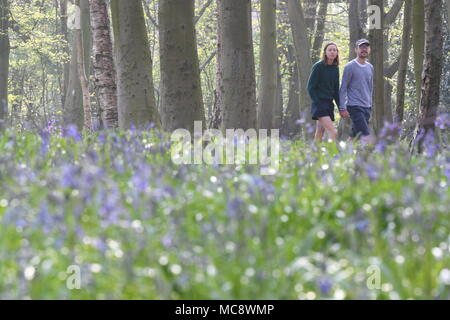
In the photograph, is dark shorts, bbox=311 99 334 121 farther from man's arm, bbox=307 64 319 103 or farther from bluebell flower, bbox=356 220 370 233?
bluebell flower, bbox=356 220 370 233

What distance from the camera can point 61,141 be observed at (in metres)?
7.58

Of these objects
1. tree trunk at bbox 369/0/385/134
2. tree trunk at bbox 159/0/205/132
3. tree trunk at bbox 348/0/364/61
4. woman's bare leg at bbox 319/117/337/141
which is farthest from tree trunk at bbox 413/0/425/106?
tree trunk at bbox 348/0/364/61

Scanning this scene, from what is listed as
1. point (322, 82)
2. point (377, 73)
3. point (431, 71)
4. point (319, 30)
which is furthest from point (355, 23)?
point (431, 71)

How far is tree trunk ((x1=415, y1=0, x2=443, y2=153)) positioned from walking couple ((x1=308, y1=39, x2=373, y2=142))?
1323 millimetres

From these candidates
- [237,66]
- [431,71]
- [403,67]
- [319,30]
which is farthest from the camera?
[319,30]

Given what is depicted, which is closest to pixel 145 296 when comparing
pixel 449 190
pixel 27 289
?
pixel 27 289

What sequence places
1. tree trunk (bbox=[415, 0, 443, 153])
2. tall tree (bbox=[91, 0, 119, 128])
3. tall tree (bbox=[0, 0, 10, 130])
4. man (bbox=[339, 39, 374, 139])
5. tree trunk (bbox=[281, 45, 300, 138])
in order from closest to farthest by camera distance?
tree trunk (bbox=[415, 0, 443, 153])
man (bbox=[339, 39, 374, 139])
tall tree (bbox=[91, 0, 119, 128])
tall tree (bbox=[0, 0, 10, 130])
tree trunk (bbox=[281, 45, 300, 138])

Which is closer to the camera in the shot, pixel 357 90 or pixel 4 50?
pixel 357 90

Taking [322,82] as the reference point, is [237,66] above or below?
above

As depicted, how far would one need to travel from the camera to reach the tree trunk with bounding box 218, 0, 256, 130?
12.5 m

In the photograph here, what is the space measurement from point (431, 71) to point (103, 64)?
282 inches

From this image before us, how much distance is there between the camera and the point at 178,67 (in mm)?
11055

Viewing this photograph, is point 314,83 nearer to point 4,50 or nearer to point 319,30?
point 4,50
